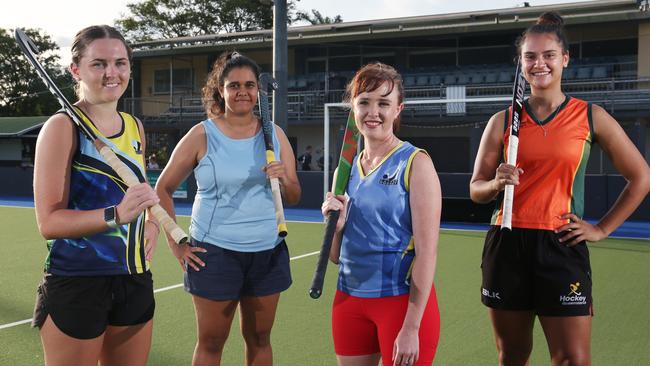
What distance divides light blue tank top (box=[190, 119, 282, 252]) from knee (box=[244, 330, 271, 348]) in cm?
46

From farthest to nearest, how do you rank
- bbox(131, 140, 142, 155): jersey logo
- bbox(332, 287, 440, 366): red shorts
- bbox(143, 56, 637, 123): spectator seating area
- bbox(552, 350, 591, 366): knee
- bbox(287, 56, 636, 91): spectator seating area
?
bbox(287, 56, 636, 91): spectator seating area < bbox(143, 56, 637, 123): spectator seating area < bbox(552, 350, 591, 366): knee < bbox(131, 140, 142, 155): jersey logo < bbox(332, 287, 440, 366): red shorts

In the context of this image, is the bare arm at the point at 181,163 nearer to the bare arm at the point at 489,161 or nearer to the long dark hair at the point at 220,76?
the long dark hair at the point at 220,76

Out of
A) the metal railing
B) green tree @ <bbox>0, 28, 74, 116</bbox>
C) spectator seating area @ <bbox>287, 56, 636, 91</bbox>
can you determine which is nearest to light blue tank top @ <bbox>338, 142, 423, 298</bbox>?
the metal railing

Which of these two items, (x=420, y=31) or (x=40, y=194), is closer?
(x=40, y=194)

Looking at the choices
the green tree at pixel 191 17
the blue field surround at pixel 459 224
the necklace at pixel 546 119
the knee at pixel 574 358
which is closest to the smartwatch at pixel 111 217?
the necklace at pixel 546 119

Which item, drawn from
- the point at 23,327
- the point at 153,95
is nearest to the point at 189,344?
the point at 23,327

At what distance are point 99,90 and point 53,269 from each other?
710 millimetres

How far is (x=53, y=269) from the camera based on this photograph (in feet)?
8.38

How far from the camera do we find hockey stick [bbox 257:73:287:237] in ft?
10.7

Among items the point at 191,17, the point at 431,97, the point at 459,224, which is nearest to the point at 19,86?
the point at 191,17

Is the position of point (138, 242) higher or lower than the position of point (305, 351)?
higher

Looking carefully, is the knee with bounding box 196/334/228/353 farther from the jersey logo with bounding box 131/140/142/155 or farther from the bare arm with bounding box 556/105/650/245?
the bare arm with bounding box 556/105/650/245

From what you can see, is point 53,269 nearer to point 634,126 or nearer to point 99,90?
point 99,90

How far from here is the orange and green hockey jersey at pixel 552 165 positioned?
3066mm
